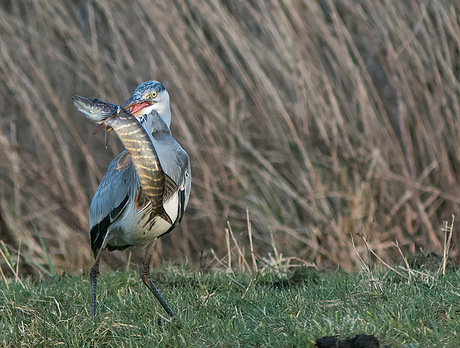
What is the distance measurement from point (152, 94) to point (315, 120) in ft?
7.16

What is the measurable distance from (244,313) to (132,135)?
0.96 meters

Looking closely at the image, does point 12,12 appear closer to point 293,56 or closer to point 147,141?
point 293,56

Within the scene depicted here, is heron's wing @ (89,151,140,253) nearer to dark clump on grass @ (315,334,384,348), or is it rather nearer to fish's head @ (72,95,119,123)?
fish's head @ (72,95,119,123)

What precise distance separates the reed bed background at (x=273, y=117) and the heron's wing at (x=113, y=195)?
1.72 meters

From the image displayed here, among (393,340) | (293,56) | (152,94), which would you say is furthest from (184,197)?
(293,56)

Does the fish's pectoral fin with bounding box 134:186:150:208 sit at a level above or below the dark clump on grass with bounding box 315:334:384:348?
above

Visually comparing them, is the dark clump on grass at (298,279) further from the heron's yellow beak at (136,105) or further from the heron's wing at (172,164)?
the heron's yellow beak at (136,105)

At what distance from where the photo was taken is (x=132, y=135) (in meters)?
2.66

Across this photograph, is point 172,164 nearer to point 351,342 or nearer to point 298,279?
point 298,279

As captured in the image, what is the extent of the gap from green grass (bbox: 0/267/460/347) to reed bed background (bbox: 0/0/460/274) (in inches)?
61.6

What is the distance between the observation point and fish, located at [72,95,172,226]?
2633mm

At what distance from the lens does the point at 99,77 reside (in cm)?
527

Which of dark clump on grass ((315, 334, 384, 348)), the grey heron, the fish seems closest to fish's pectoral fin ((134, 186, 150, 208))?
the grey heron

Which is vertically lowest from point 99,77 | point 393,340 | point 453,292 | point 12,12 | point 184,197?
point 453,292
